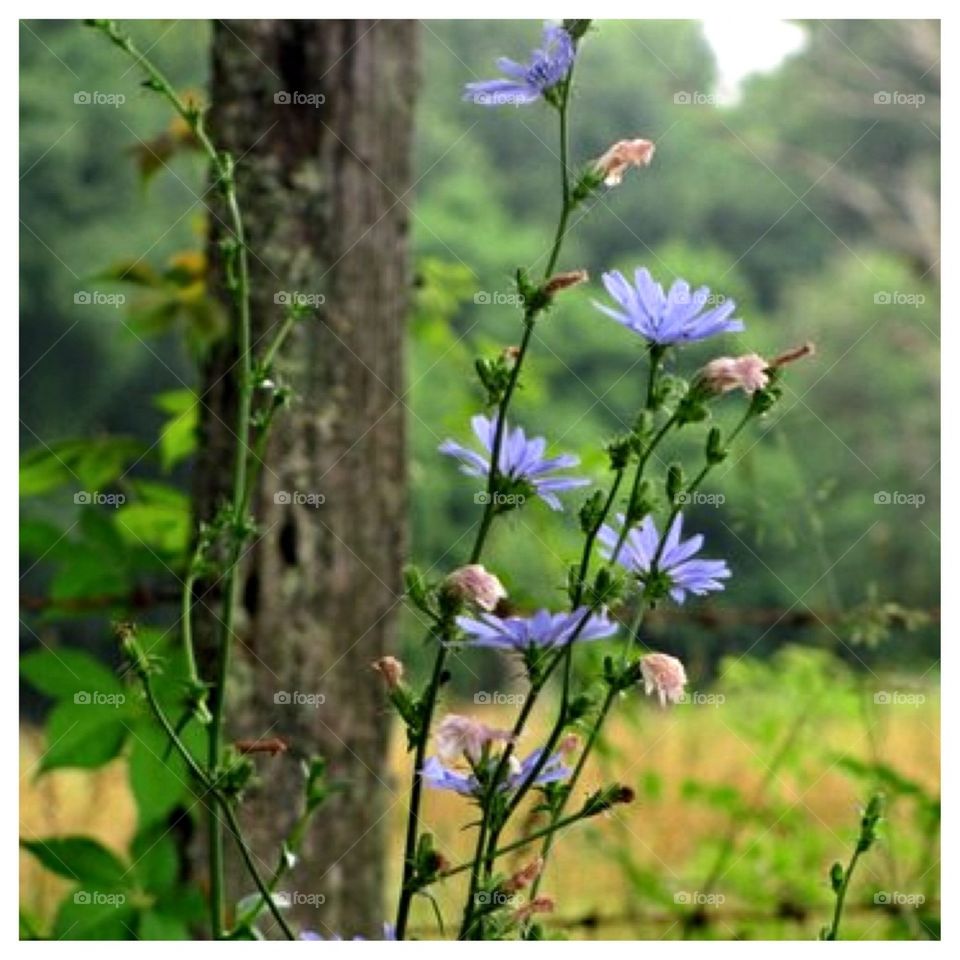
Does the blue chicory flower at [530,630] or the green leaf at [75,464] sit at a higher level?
the green leaf at [75,464]

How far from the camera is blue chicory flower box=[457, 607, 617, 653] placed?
0.65 meters

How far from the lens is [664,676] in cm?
66

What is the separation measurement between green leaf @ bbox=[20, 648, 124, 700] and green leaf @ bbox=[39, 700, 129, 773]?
12 mm

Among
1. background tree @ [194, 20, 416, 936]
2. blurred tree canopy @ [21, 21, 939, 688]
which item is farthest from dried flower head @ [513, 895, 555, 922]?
blurred tree canopy @ [21, 21, 939, 688]

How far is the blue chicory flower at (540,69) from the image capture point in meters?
0.75

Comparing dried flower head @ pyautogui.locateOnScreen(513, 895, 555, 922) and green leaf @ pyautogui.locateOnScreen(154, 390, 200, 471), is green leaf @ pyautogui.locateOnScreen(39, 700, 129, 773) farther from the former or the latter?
dried flower head @ pyautogui.locateOnScreen(513, 895, 555, 922)

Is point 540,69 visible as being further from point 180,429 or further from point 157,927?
point 180,429

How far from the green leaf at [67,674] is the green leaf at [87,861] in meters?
0.11
